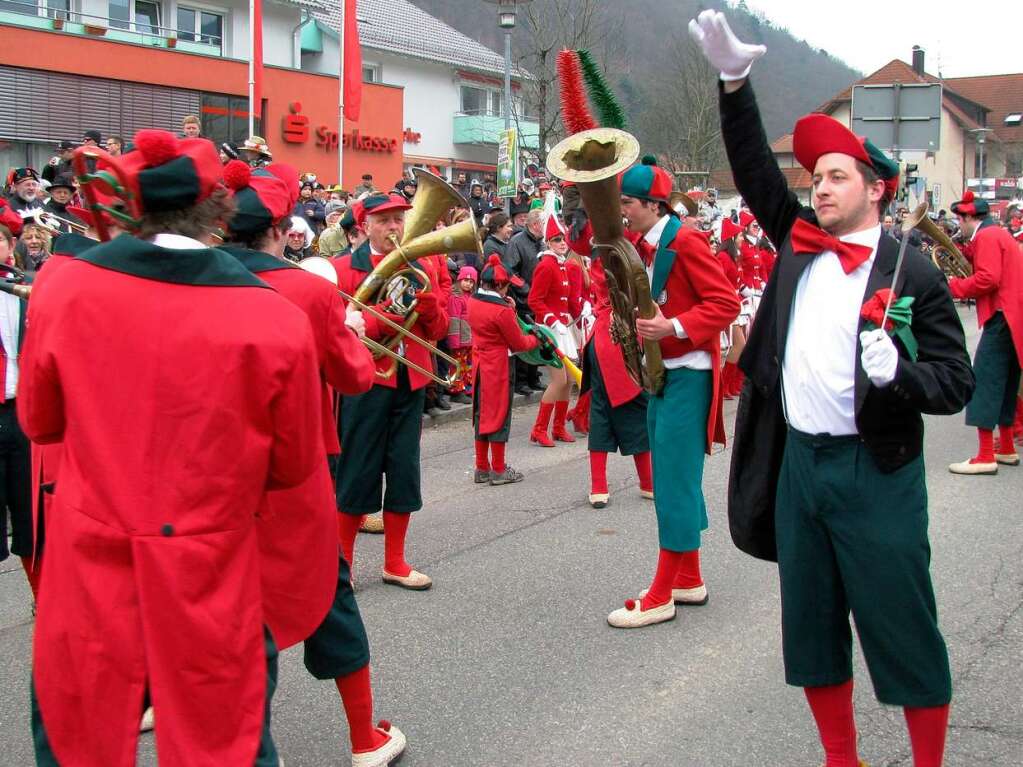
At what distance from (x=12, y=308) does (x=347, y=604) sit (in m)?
2.36

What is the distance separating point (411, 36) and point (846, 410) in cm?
3389

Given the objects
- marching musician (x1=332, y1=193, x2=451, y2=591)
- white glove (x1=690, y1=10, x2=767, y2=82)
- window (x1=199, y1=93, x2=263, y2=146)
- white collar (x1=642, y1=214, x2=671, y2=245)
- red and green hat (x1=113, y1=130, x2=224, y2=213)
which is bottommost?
marching musician (x1=332, y1=193, x2=451, y2=591)

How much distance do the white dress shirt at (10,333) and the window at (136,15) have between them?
69.8ft

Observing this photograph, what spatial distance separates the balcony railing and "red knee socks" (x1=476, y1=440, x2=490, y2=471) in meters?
17.6

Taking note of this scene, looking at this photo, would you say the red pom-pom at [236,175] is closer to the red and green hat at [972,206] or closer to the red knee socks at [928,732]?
the red knee socks at [928,732]

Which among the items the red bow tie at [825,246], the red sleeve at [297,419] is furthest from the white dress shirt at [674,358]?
the red sleeve at [297,419]

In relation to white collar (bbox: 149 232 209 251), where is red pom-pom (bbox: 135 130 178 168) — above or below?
above

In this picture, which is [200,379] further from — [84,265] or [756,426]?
[756,426]

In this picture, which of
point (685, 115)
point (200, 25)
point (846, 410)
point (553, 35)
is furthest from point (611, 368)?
point (685, 115)

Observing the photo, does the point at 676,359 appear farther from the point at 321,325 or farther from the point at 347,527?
the point at 321,325

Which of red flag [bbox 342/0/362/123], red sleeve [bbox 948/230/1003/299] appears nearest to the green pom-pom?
red sleeve [bbox 948/230/1003/299]

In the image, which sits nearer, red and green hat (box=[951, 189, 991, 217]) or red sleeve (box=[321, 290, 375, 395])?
red sleeve (box=[321, 290, 375, 395])

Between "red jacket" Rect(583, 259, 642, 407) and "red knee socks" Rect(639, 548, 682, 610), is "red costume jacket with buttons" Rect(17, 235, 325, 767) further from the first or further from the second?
"red jacket" Rect(583, 259, 642, 407)

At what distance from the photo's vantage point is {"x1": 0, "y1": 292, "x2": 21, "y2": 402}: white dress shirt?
443cm
